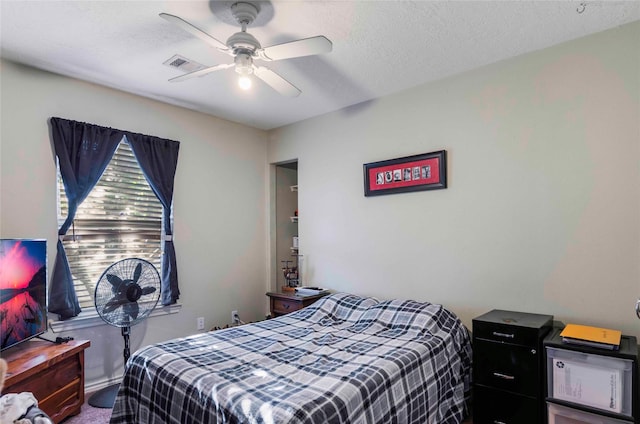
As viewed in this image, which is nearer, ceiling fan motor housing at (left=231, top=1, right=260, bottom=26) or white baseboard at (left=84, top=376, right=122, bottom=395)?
ceiling fan motor housing at (left=231, top=1, right=260, bottom=26)

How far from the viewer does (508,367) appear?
2199 mm

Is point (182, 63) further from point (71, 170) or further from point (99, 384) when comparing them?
point (99, 384)

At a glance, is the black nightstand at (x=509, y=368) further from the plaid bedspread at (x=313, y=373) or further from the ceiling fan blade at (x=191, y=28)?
the ceiling fan blade at (x=191, y=28)

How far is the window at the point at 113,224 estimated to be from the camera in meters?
2.89

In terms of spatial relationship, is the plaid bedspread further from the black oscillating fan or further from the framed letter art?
the framed letter art

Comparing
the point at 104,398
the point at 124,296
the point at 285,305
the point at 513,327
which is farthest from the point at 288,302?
the point at 513,327

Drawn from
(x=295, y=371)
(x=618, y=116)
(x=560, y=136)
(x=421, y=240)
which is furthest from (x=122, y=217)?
(x=618, y=116)

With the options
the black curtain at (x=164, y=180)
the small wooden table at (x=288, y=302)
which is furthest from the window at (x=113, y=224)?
the small wooden table at (x=288, y=302)

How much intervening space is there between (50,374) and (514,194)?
10.8 ft

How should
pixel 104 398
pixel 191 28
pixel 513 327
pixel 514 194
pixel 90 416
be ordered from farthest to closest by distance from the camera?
1. pixel 104 398
2. pixel 514 194
3. pixel 90 416
4. pixel 513 327
5. pixel 191 28

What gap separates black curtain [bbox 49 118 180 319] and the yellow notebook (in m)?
3.03

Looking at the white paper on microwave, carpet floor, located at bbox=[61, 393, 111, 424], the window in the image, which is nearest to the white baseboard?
carpet floor, located at bbox=[61, 393, 111, 424]

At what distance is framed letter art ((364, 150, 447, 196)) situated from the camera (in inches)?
117

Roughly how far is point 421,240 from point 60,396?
110 inches
